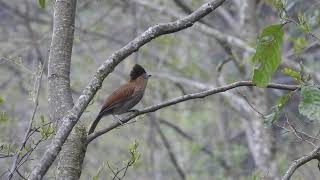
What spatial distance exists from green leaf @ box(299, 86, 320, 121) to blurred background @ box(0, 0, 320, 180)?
11.0ft

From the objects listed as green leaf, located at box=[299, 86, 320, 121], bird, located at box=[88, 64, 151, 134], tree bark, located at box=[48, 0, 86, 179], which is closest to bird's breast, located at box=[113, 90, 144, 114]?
bird, located at box=[88, 64, 151, 134]

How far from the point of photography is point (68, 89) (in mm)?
3064

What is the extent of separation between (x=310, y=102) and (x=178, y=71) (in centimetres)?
811

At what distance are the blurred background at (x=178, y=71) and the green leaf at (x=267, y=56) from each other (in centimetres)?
332

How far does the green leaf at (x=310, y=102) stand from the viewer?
292 centimetres

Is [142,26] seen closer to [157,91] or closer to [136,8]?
[136,8]

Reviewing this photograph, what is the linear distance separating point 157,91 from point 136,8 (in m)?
1.65

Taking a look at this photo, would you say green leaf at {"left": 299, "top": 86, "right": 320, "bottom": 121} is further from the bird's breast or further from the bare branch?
the bird's breast

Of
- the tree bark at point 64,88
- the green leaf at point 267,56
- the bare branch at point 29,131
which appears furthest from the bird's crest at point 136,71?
the green leaf at point 267,56

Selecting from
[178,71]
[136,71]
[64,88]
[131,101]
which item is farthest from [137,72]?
[178,71]

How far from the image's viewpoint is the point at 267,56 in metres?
3.03

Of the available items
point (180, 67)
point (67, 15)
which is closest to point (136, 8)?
point (180, 67)

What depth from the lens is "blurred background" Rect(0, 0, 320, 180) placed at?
8281 mm

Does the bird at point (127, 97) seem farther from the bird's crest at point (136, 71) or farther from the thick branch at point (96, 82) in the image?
the thick branch at point (96, 82)
